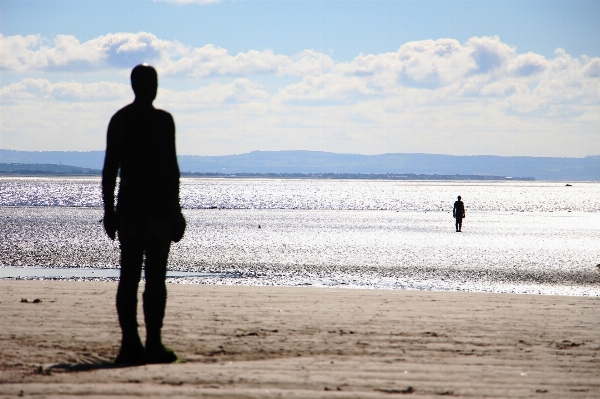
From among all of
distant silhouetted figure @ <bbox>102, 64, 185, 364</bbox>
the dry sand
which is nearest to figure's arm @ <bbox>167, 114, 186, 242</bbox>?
distant silhouetted figure @ <bbox>102, 64, 185, 364</bbox>

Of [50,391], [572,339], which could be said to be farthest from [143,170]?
[572,339]

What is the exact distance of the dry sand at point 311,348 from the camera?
5.44 meters

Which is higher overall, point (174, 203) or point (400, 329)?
point (174, 203)

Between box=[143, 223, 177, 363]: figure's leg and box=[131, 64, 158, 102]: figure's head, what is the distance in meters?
1.23

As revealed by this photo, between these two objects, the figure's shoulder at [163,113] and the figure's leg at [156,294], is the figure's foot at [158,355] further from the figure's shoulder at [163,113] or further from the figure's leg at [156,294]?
the figure's shoulder at [163,113]

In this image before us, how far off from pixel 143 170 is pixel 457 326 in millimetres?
4385

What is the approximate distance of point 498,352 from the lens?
7.05m

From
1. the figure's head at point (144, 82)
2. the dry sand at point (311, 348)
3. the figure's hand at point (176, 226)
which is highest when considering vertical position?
the figure's head at point (144, 82)

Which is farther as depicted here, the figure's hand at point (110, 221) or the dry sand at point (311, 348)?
the figure's hand at point (110, 221)

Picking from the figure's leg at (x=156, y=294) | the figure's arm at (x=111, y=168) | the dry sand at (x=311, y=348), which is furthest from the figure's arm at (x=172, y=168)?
the dry sand at (x=311, y=348)

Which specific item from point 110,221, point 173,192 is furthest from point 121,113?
point 110,221

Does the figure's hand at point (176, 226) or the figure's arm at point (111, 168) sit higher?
the figure's arm at point (111, 168)

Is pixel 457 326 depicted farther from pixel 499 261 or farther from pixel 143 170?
pixel 499 261

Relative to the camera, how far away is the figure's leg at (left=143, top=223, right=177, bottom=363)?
626cm
